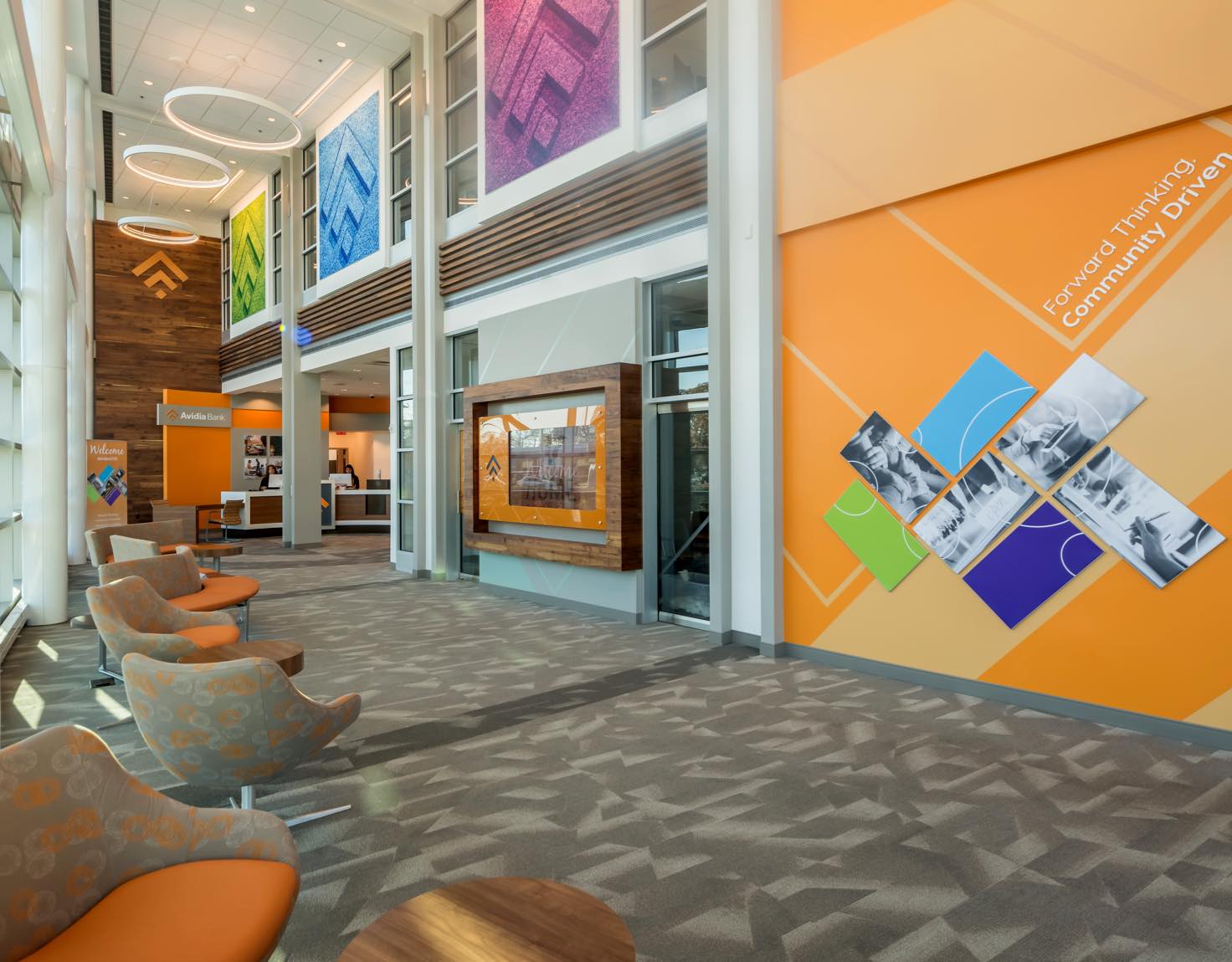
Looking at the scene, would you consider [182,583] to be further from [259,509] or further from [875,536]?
[259,509]

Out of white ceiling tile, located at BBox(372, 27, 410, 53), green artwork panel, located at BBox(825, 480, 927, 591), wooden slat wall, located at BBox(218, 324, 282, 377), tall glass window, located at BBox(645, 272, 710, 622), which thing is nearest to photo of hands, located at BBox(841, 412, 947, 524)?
green artwork panel, located at BBox(825, 480, 927, 591)

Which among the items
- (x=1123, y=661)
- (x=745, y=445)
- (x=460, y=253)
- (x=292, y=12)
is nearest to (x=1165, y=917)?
(x=1123, y=661)

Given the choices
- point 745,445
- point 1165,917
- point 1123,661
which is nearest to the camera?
point 1165,917

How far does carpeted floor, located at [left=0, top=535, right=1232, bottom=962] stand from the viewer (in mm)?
2609

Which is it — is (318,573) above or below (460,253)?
below

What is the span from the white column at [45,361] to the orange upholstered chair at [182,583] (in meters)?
2.78

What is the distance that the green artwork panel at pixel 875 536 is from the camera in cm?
565

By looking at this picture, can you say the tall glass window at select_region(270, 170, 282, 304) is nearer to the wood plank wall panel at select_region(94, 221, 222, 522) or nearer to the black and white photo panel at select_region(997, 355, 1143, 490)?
the wood plank wall panel at select_region(94, 221, 222, 522)

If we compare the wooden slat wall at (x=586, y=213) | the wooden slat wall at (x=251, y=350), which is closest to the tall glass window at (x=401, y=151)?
the wooden slat wall at (x=586, y=213)

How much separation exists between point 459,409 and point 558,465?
3.01 meters

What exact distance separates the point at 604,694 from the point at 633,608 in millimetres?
2554

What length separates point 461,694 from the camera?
17.6 ft

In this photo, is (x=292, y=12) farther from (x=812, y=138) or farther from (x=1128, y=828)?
(x=1128, y=828)

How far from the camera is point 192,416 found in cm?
1916
